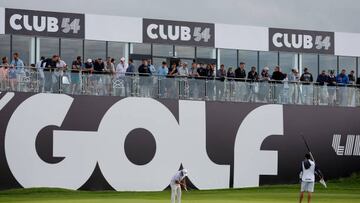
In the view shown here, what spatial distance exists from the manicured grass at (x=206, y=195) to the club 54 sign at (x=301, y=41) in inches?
358

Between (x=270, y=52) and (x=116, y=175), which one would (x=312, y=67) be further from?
(x=116, y=175)

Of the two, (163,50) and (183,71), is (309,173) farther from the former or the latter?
(163,50)

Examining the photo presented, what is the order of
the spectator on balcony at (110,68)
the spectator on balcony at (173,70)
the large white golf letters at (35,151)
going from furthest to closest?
the spectator on balcony at (173,70)
the spectator on balcony at (110,68)
the large white golf letters at (35,151)

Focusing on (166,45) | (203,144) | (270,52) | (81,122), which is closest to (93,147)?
(81,122)

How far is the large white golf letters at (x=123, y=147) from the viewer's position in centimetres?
4741

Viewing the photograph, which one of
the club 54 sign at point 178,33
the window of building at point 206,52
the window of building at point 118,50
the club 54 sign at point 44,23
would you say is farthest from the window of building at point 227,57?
the club 54 sign at point 44,23

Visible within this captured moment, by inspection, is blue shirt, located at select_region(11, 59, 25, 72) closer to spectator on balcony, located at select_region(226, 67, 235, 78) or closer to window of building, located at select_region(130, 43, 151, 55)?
window of building, located at select_region(130, 43, 151, 55)

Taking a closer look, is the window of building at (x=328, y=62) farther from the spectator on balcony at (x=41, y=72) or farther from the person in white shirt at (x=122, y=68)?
the spectator on balcony at (x=41, y=72)

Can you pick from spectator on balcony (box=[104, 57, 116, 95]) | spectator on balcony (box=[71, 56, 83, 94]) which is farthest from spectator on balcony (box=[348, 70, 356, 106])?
spectator on balcony (box=[71, 56, 83, 94])

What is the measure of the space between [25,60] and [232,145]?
1086 centimetres

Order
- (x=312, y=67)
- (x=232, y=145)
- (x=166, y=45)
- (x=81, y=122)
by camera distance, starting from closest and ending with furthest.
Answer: (x=81, y=122) → (x=232, y=145) → (x=166, y=45) → (x=312, y=67)

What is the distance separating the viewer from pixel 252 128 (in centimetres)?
5272

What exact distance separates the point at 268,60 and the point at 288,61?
129 cm

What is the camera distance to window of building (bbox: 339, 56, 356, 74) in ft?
200
